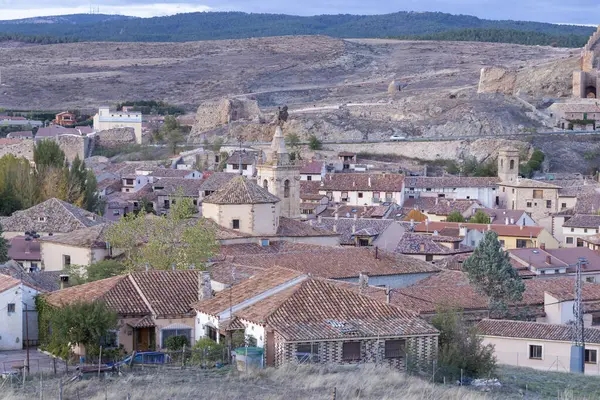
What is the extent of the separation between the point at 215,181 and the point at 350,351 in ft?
156

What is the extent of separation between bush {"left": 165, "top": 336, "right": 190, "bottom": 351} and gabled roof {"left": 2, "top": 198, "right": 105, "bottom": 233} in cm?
2188

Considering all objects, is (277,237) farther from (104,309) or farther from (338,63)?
(338,63)

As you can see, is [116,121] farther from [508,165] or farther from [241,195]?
[241,195]

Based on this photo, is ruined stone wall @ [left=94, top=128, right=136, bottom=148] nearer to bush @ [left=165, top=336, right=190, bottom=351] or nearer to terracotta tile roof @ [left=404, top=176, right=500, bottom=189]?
terracotta tile roof @ [left=404, top=176, right=500, bottom=189]

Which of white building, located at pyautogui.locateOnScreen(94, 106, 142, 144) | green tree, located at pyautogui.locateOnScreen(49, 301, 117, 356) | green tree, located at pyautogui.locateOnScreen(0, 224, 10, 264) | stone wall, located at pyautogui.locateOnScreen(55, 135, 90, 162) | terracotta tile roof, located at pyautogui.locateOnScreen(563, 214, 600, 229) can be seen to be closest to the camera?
green tree, located at pyautogui.locateOnScreen(49, 301, 117, 356)

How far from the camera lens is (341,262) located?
3694 centimetres

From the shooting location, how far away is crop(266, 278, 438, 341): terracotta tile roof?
23.5 meters

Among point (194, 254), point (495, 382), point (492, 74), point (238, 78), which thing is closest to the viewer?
point (495, 382)

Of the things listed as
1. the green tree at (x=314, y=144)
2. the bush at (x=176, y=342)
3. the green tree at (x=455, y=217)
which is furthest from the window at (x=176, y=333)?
the green tree at (x=314, y=144)

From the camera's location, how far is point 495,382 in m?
23.0

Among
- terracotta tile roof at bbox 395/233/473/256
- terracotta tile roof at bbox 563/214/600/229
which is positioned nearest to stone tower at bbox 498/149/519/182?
terracotta tile roof at bbox 563/214/600/229

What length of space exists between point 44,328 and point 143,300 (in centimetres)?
195

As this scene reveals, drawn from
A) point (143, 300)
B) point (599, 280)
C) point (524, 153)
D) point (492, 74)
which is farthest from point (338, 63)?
point (143, 300)

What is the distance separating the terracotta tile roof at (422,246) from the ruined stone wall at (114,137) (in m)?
47.3
